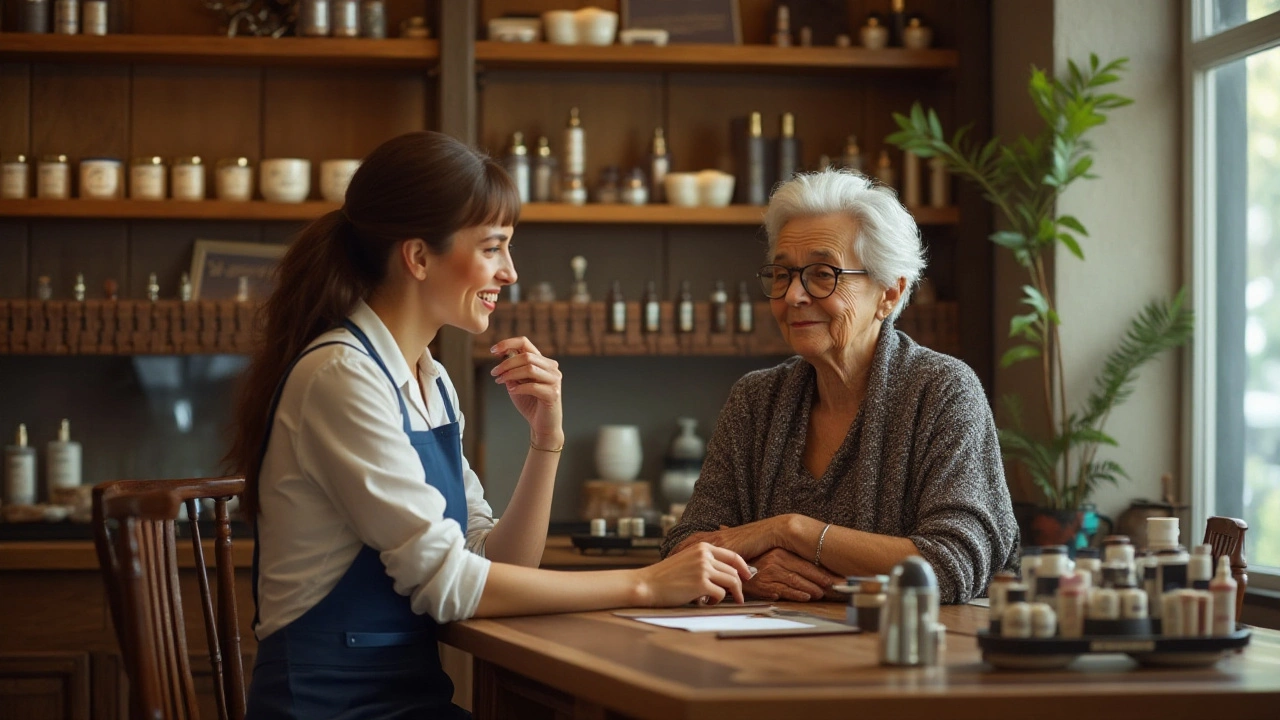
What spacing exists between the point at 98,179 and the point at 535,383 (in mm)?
2495

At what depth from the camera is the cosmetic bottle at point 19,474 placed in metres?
4.16

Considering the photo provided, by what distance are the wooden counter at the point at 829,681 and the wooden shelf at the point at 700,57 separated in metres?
2.76

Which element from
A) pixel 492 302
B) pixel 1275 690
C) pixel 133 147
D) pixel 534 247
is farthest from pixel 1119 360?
pixel 133 147

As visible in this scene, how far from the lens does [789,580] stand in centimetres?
218

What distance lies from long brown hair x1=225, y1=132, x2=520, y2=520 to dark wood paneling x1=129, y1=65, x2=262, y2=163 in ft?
8.19

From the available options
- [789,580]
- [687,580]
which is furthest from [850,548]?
[687,580]

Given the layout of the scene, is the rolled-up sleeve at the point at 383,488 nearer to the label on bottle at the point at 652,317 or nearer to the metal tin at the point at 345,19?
the label on bottle at the point at 652,317

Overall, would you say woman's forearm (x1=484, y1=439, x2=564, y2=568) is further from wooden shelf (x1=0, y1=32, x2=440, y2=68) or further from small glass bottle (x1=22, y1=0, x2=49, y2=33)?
small glass bottle (x1=22, y1=0, x2=49, y2=33)

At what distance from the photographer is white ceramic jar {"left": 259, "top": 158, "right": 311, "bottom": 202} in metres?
4.19

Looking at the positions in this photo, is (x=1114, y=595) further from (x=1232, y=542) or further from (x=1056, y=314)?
(x=1056, y=314)

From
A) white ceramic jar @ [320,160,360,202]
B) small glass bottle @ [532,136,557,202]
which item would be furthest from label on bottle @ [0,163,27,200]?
small glass bottle @ [532,136,557,202]

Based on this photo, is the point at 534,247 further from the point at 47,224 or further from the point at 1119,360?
the point at 1119,360

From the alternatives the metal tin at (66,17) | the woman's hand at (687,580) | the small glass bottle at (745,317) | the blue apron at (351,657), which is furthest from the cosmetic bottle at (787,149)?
the blue apron at (351,657)

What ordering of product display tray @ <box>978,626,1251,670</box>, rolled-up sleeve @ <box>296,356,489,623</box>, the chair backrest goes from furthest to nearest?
rolled-up sleeve @ <box>296,356,489,623</box>
the chair backrest
product display tray @ <box>978,626,1251,670</box>
